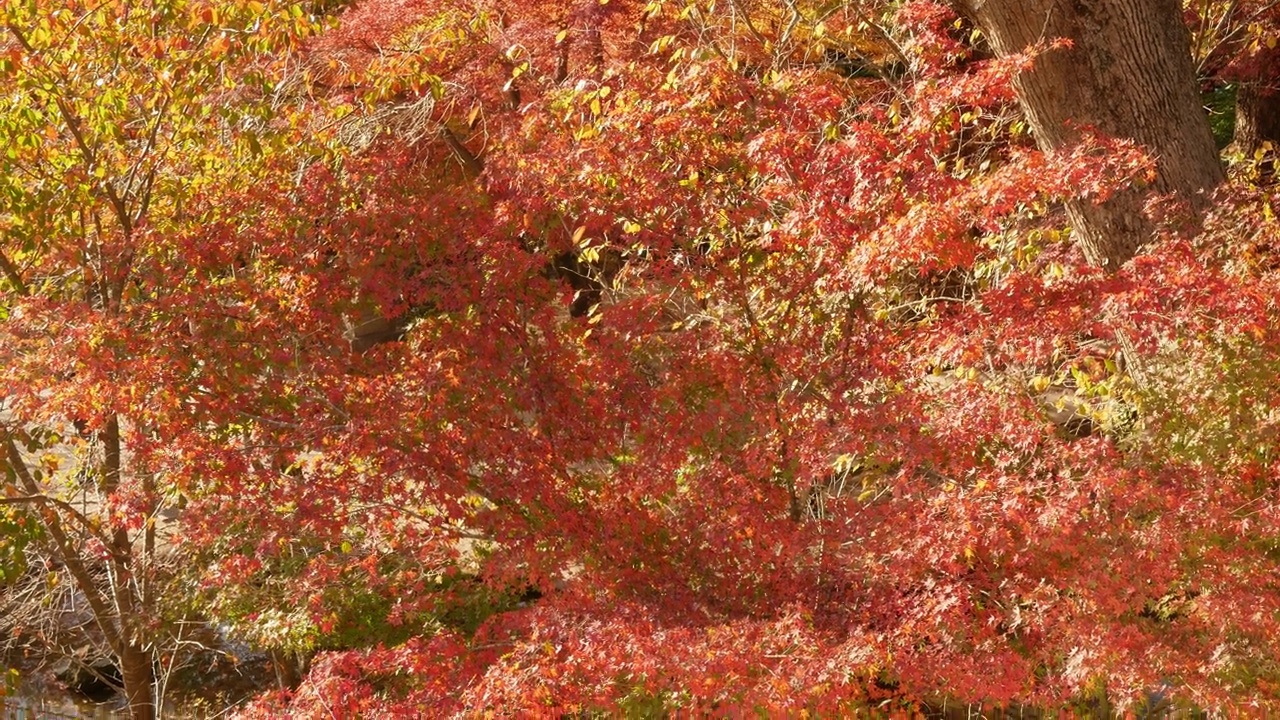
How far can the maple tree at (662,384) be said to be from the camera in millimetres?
5117

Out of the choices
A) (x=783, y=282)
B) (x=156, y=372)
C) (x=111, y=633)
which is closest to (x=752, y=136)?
(x=783, y=282)

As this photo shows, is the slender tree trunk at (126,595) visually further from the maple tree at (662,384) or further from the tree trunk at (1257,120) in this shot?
the tree trunk at (1257,120)

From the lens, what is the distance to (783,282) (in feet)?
19.6

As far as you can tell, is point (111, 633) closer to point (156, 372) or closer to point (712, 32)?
point (156, 372)

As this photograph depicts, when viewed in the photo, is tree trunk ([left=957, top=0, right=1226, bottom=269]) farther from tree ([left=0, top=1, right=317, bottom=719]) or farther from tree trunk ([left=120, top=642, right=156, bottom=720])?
tree trunk ([left=120, top=642, right=156, bottom=720])

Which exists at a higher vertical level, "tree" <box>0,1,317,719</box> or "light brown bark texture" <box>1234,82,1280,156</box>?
"tree" <box>0,1,317,719</box>

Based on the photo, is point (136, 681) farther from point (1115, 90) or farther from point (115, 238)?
point (1115, 90)

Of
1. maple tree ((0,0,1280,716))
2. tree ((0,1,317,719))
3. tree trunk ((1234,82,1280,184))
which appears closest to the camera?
maple tree ((0,0,1280,716))

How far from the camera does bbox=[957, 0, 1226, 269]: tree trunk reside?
6.52 metres

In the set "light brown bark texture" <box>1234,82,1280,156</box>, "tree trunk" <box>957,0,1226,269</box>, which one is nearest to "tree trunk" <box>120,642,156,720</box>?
"tree trunk" <box>957,0,1226,269</box>

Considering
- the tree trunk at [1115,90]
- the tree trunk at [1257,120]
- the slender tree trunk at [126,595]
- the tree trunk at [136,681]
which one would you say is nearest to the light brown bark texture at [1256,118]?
the tree trunk at [1257,120]

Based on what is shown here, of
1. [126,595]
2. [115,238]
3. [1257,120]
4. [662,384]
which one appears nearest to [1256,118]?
[1257,120]

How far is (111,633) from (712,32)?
6123 millimetres

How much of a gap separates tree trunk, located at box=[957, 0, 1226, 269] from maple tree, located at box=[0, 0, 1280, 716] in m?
0.03
